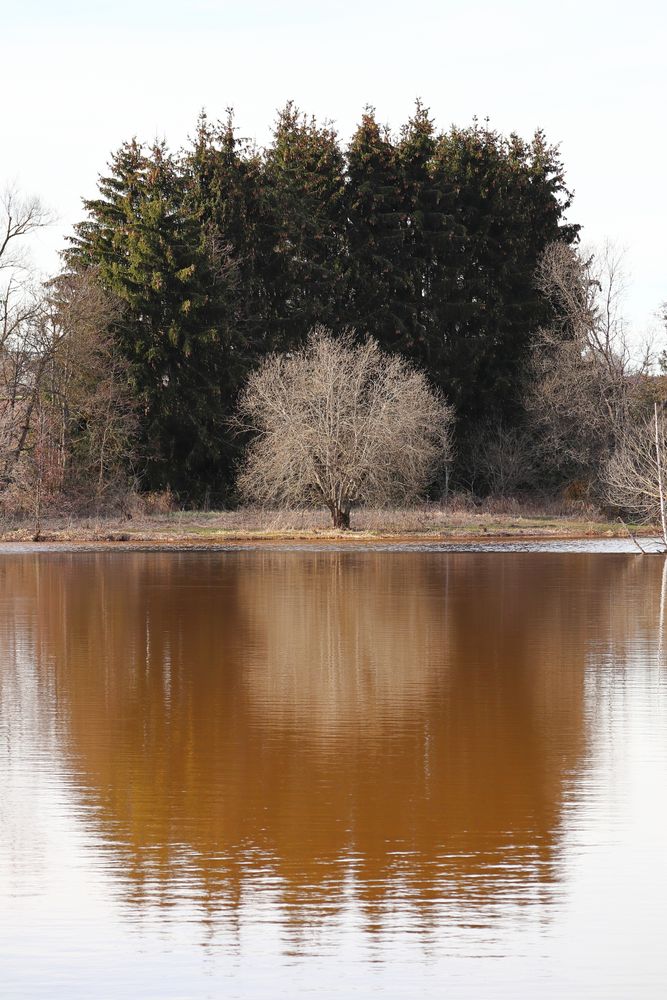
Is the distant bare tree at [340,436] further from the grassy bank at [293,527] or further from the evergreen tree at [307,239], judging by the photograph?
the evergreen tree at [307,239]

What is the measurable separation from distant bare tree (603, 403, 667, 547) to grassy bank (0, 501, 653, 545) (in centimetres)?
128

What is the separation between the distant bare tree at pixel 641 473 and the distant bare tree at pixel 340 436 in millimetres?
6631

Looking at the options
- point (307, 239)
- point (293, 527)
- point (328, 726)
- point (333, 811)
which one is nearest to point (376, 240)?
point (307, 239)

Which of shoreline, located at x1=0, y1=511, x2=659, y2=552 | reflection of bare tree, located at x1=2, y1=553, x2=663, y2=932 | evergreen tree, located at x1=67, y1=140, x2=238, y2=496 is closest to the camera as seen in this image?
reflection of bare tree, located at x1=2, y1=553, x2=663, y2=932

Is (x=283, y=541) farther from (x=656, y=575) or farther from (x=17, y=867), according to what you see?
(x=17, y=867)

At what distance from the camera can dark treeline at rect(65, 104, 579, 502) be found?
58625mm

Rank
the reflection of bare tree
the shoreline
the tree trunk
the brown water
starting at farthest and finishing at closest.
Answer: the tree trunk
the shoreline
the reflection of bare tree
the brown water

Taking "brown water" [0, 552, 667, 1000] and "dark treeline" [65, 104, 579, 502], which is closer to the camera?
"brown water" [0, 552, 667, 1000]

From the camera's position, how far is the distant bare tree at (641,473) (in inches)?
1788

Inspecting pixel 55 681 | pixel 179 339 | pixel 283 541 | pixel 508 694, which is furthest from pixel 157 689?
pixel 179 339

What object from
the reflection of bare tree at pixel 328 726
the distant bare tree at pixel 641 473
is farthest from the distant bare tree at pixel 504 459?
the reflection of bare tree at pixel 328 726

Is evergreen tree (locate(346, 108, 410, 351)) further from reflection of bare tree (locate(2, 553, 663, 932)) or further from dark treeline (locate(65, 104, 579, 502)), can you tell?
reflection of bare tree (locate(2, 553, 663, 932))

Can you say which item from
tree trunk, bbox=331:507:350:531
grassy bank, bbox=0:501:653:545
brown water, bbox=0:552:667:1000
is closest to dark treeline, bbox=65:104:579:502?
grassy bank, bbox=0:501:653:545

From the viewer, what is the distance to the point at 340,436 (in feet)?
159
